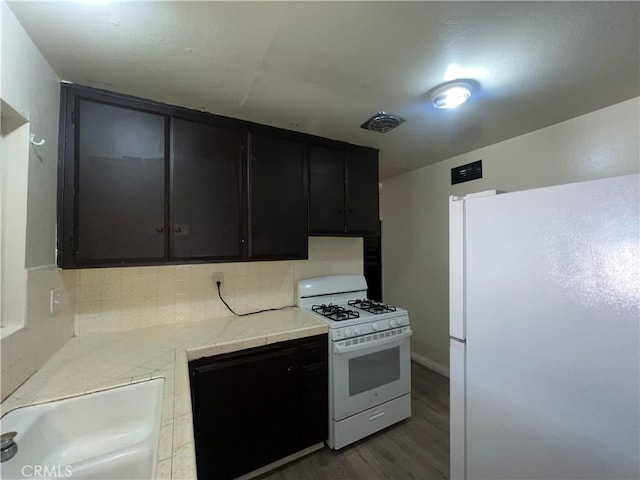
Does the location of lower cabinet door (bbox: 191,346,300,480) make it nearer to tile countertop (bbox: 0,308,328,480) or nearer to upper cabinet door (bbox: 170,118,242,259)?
tile countertop (bbox: 0,308,328,480)

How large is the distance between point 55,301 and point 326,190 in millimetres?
1775

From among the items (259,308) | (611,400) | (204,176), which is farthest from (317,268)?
(611,400)

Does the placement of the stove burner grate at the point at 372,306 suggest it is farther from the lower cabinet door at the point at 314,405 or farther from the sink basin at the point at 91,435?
the sink basin at the point at 91,435

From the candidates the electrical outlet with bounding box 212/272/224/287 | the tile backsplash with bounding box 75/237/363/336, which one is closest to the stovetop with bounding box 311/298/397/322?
the tile backsplash with bounding box 75/237/363/336

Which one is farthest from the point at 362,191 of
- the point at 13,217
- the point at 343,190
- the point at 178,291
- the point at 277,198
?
the point at 13,217

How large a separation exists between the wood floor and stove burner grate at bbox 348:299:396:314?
2.99 ft

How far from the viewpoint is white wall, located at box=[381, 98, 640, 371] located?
1.75 m

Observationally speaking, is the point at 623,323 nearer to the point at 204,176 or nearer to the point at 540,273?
the point at 540,273

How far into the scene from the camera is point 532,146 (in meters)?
2.16

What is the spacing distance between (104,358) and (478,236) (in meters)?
1.88

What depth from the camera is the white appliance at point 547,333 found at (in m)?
0.84

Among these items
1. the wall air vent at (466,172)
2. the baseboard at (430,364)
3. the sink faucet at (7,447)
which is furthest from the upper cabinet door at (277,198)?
the baseboard at (430,364)

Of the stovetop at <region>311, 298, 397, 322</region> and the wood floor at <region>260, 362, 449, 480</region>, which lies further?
the stovetop at <region>311, 298, 397, 322</region>

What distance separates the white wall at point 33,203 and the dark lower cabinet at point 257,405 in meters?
0.67
